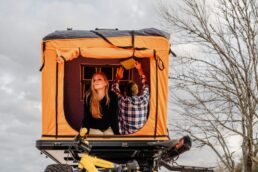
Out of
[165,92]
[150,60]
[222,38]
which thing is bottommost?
[165,92]

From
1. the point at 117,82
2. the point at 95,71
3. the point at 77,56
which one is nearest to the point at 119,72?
the point at 117,82

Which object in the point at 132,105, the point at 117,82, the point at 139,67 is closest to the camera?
the point at 139,67

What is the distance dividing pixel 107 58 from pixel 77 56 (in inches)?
13.6

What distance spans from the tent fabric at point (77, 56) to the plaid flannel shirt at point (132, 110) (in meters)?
0.10

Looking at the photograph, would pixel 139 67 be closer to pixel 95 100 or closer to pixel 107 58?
pixel 107 58

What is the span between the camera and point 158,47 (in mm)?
6082

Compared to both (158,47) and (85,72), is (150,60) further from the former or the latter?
(85,72)

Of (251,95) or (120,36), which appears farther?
(251,95)

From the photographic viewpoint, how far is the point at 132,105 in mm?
6328

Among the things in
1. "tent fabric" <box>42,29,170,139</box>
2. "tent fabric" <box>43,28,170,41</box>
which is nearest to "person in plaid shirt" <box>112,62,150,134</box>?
"tent fabric" <box>42,29,170,139</box>

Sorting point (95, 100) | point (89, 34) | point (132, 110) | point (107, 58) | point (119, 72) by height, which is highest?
point (89, 34)

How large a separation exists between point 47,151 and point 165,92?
1.55 metres

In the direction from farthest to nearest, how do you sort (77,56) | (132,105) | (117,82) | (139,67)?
1. (117,82)
2. (132,105)
3. (139,67)
4. (77,56)

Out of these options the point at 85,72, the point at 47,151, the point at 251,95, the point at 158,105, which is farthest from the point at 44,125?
the point at 251,95
